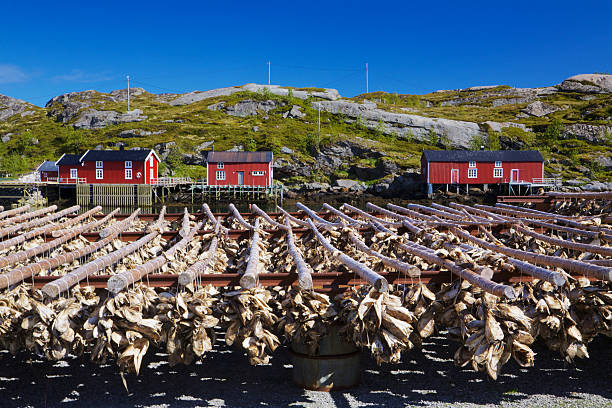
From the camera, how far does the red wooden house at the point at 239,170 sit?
59938 mm

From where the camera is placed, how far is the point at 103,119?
339 ft

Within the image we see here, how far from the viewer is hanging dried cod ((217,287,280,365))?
4918 mm

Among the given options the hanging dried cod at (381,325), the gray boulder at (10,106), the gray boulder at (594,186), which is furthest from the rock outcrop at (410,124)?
the gray boulder at (10,106)

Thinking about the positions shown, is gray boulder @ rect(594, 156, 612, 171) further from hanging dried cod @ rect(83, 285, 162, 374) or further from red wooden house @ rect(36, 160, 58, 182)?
red wooden house @ rect(36, 160, 58, 182)

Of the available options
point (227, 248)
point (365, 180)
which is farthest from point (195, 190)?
point (227, 248)

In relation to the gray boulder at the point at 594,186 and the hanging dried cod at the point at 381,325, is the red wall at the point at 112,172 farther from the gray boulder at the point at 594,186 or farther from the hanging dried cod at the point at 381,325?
the hanging dried cod at the point at 381,325

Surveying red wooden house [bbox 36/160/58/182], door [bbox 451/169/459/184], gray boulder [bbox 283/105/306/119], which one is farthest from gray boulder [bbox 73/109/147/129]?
door [bbox 451/169/459/184]

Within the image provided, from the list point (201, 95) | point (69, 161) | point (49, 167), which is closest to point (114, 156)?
point (69, 161)

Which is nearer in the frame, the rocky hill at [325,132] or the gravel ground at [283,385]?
the gravel ground at [283,385]

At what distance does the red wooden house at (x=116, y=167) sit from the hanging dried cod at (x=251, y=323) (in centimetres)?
5474

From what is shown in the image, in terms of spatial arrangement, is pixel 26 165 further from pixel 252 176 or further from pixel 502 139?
pixel 502 139

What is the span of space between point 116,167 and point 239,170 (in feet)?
50.3

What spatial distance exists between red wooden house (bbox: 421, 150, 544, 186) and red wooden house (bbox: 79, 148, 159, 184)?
1424 inches

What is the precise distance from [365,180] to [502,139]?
30.8 metres
